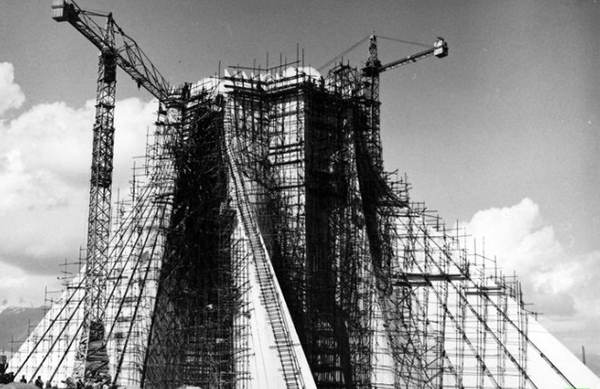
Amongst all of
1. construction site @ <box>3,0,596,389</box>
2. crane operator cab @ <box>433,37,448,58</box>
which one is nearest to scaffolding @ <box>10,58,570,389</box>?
construction site @ <box>3,0,596,389</box>

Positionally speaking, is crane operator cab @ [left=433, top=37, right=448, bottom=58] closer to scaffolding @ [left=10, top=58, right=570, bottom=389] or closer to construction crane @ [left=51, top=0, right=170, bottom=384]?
scaffolding @ [left=10, top=58, right=570, bottom=389]

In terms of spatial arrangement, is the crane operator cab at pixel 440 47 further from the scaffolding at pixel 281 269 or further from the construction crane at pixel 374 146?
the scaffolding at pixel 281 269

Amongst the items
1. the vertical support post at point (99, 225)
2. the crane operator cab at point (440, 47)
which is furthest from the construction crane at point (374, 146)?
the vertical support post at point (99, 225)

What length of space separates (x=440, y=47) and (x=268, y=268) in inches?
1000

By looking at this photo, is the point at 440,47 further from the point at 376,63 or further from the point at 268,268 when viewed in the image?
the point at 268,268

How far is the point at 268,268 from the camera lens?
33062 mm

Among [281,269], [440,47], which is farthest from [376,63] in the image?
[281,269]

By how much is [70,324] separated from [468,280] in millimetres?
20187

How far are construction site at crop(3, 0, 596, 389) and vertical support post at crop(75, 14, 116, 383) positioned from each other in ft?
0.24

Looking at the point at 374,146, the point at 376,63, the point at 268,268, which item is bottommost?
the point at 268,268

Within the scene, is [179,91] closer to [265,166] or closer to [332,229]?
[265,166]

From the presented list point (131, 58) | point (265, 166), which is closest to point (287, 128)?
point (265, 166)

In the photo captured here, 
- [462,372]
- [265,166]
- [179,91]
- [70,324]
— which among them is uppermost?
[179,91]

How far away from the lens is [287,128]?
42188 millimetres
